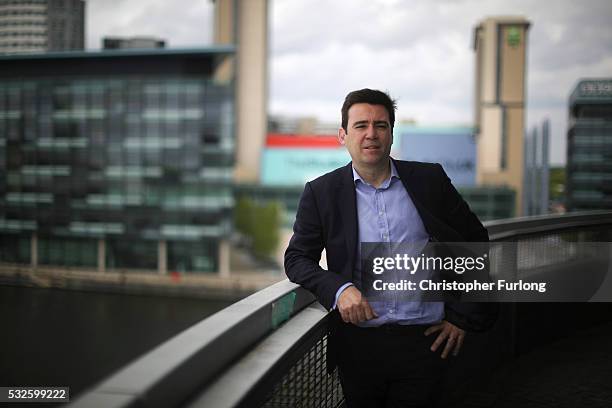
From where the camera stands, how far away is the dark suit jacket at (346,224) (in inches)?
51.2

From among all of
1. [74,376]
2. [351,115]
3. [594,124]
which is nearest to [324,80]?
[74,376]

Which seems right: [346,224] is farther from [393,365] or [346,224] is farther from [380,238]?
[393,365]

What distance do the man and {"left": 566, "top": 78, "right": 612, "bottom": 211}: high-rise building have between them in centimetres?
1318

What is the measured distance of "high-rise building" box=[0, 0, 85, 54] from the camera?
7.54 meters

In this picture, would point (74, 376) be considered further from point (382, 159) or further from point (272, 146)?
point (382, 159)

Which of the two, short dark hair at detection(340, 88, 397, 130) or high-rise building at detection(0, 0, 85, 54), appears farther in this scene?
high-rise building at detection(0, 0, 85, 54)

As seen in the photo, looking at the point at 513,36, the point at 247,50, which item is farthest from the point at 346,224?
the point at 513,36

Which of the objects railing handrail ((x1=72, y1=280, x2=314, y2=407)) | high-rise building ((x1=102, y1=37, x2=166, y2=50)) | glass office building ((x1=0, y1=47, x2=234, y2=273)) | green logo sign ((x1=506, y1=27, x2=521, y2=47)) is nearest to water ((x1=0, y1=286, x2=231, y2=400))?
glass office building ((x1=0, y1=47, x2=234, y2=273))

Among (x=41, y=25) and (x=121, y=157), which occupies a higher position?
(x=41, y=25)

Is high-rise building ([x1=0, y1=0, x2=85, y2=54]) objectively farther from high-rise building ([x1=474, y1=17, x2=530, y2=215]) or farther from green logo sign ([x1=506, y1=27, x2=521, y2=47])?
green logo sign ([x1=506, y1=27, x2=521, y2=47])

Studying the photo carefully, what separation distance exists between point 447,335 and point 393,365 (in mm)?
142

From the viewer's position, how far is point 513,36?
43.2 meters

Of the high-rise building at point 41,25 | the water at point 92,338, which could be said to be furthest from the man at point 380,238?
the water at point 92,338

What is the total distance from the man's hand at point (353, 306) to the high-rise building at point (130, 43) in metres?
34.8
